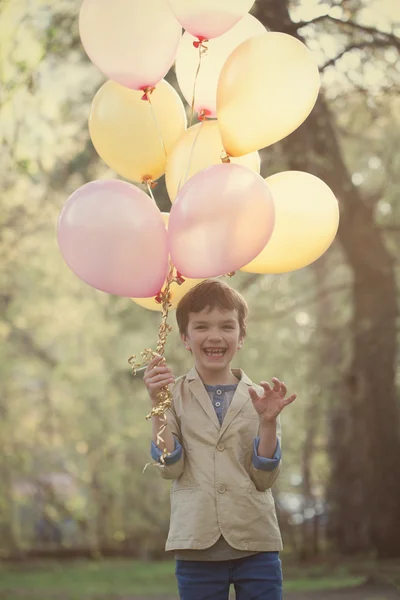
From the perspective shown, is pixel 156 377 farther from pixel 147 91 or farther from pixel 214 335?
pixel 147 91

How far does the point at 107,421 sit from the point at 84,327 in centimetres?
117

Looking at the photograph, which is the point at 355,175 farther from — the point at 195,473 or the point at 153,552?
the point at 195,473

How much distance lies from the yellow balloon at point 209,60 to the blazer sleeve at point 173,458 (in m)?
1.08

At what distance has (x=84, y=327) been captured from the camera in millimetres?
9984

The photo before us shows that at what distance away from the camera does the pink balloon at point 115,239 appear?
2287 millimetres

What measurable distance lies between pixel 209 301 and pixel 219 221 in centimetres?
25

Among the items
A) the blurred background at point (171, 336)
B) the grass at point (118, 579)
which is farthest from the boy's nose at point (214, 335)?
the grass at point (118, 579)

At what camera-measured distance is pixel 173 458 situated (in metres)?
2.29

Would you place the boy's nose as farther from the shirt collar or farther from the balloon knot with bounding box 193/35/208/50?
the balloon knot with bounding box 193/35/208/50

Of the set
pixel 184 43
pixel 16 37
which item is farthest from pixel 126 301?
pixel 184 43

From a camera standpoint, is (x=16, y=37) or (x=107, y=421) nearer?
(x=16, y=37)

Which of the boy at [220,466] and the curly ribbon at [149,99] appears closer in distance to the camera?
the boy at [220,466]

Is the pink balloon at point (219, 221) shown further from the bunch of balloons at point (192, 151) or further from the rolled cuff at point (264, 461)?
the rolled cuff at point (264, 461)

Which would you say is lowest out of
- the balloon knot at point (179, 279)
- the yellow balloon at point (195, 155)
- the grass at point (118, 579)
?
the grass at point (118, 579)
